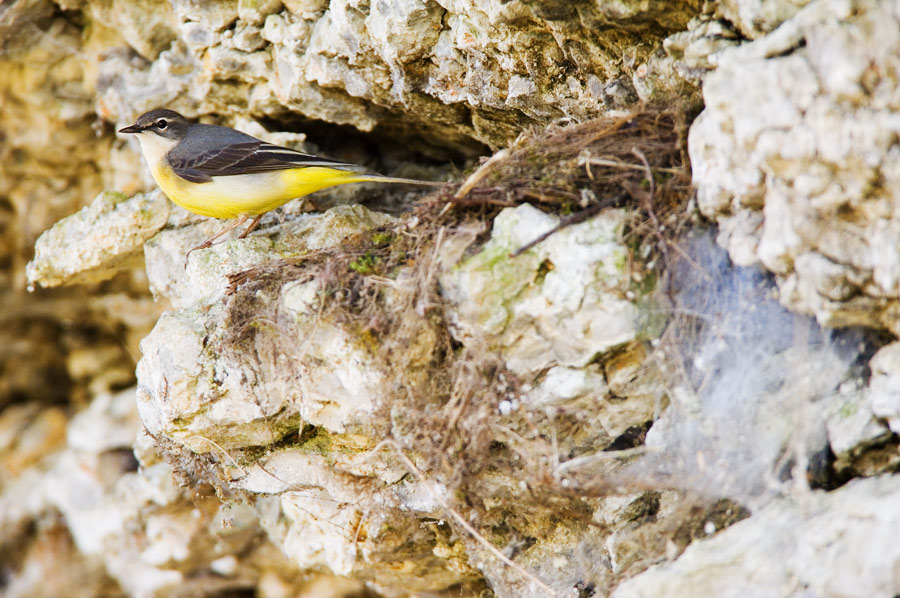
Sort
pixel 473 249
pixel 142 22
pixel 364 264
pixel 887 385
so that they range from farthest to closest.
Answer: pixel 142 22
pixel 364 264
pixel 473 249
pixel 887 385

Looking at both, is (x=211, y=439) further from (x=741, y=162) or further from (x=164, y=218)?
(x=741, y=162)

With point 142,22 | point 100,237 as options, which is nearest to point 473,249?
point 100,237

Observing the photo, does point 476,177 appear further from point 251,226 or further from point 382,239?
point 251,226

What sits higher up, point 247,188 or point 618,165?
point 618,165

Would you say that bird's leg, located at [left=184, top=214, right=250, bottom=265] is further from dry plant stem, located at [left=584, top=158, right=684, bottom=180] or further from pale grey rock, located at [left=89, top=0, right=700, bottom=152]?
dry plant stem, located at [left=584, top=158, right=684, bottom=180]

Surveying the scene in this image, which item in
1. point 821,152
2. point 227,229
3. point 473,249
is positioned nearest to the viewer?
point 821,152
